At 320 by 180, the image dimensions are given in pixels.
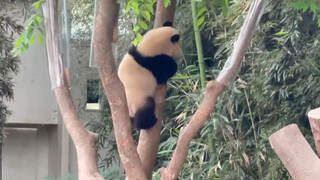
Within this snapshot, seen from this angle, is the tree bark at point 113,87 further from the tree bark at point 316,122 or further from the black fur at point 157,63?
the black fur at point 157,63

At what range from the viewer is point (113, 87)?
250 cm

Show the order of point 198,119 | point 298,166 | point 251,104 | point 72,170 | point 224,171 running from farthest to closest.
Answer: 1. point 72,170
2. point 251,104
3. point 224,171
4. point 198,119
5. point 298,166

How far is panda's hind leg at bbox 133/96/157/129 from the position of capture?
9.72 ft

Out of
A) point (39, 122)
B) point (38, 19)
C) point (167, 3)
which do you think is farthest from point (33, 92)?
point (38, 19)

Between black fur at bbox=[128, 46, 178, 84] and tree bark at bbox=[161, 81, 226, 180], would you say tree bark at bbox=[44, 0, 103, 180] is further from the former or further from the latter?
black fur at bbox=[128, 46, 178, 84]

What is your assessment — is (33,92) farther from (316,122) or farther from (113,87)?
(316,122)

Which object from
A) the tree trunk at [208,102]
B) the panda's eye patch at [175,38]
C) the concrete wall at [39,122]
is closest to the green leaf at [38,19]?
the tree trunk at [208,102]

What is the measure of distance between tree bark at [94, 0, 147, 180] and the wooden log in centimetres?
61

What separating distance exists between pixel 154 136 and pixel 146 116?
381 mm

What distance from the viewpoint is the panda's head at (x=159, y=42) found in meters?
3.49

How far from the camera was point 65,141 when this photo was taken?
7605mm

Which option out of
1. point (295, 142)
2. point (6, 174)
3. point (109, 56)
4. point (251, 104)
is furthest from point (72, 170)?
point (295, 142)

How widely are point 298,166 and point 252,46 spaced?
9.07ft

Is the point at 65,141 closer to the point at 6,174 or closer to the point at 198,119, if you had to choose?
the point at 6,174
